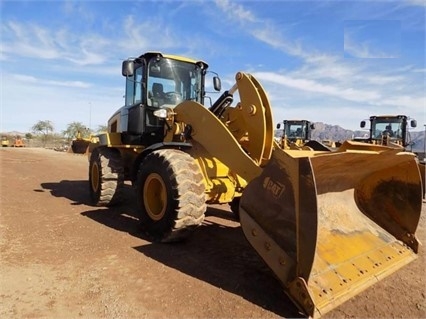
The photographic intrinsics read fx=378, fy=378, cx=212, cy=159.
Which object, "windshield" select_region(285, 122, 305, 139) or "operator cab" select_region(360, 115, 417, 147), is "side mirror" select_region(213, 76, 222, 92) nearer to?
"operator cab" select_region(360, 115, 417, 147)

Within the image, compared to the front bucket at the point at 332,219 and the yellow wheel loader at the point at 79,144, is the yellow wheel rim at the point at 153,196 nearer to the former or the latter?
the front bucket at the point at 332,219

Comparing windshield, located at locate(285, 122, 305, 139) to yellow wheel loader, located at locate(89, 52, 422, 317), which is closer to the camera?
yellow wheel loader, located at locate(89, 52, 422, 317)

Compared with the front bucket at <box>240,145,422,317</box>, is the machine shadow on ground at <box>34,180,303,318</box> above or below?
below

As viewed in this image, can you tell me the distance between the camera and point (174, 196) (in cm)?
475

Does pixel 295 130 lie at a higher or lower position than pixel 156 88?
lower

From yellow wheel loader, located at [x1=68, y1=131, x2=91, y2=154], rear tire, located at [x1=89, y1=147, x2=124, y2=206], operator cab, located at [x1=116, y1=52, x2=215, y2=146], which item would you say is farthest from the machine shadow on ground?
yellow wheel loader, located at [x1=68, y1=131, x2=91, y2=154]

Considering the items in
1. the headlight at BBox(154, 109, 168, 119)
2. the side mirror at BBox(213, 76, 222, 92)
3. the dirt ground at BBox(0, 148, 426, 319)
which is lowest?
the dirt ground at BBox(0, 148, 426, 319)

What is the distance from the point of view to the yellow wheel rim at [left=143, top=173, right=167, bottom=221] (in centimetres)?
532

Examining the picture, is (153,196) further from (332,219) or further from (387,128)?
(387,128)

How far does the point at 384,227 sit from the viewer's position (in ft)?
15.5

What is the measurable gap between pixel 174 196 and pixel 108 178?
2.83 m

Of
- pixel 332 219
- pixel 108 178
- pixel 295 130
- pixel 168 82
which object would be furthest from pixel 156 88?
pixel 295 130

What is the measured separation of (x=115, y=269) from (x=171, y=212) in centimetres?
97

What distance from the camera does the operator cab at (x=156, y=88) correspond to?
21.8ft
